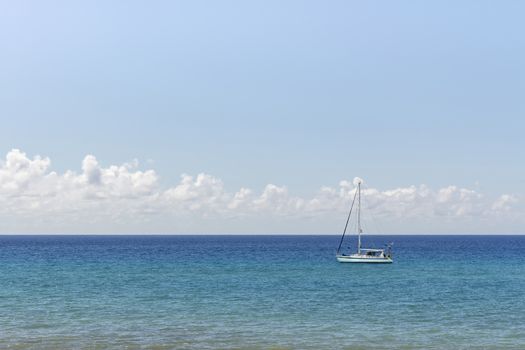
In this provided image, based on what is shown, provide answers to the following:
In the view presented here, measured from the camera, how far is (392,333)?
41438 millimetres

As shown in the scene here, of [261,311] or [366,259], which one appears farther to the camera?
Result: [366,259]

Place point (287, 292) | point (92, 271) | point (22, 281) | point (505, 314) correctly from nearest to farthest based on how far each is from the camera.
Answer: point (505, 314)
point (287, 292)
point (22, 281)
point (92, 271)

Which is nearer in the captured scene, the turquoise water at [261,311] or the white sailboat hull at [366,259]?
the turquoise water at [261,311]

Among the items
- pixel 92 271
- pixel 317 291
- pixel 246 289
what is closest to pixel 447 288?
pixel 317 291

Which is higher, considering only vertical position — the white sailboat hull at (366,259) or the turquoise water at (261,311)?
the white sailboat hull at (366,259)

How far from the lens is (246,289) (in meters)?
68.1

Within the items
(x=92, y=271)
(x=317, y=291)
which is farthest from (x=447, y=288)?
(x=92, y=271)

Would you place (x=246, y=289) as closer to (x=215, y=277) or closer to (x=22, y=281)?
(x=215, y=277)

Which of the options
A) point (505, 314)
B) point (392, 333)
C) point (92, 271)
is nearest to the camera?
point (392, 333)

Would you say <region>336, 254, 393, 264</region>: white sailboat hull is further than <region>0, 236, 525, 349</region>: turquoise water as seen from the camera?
Yes

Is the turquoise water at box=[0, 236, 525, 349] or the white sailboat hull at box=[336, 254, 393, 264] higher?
the white sailboat hull at box=[336, 254, 393, 264]

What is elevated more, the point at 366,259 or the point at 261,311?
the point at 366,259

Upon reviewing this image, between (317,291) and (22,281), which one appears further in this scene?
(22,281)

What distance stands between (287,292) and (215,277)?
66.1 feet
